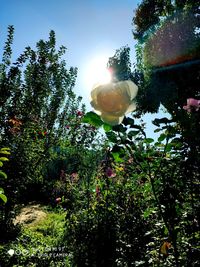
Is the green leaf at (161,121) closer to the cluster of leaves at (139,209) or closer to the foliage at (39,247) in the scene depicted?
the cluster of leaves at (139,209)

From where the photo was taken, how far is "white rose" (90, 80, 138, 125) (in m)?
1.26

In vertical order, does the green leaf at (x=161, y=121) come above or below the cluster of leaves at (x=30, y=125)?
below

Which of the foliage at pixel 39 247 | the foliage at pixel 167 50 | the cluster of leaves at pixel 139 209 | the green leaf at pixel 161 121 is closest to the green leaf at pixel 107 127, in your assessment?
the cluster of leaves at pixel 139 209

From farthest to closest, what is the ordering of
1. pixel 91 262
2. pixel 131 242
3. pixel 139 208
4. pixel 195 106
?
1. pixel 139 208
2. pixel 91 262
3. pixel 131 242
4. pixel 195 106

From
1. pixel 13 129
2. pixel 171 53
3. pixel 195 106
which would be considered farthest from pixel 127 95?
pixel 171 53

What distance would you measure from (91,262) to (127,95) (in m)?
3.08

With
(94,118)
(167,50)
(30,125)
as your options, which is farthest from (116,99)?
(167,50)

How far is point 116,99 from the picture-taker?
4.14 feet

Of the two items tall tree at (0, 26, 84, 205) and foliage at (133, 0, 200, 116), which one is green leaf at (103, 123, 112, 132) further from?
foliage at (133, 0, 200, 116)

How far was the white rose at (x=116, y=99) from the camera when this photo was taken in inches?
49.7

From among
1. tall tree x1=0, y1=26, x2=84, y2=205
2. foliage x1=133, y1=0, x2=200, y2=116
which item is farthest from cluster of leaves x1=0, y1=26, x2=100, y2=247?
foliage x1=133, y1=0, x2=200, y2=116

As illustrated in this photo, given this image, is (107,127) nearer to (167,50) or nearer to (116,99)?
(116,99)

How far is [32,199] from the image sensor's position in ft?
41.7

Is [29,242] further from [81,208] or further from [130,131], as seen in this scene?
[130,131]
